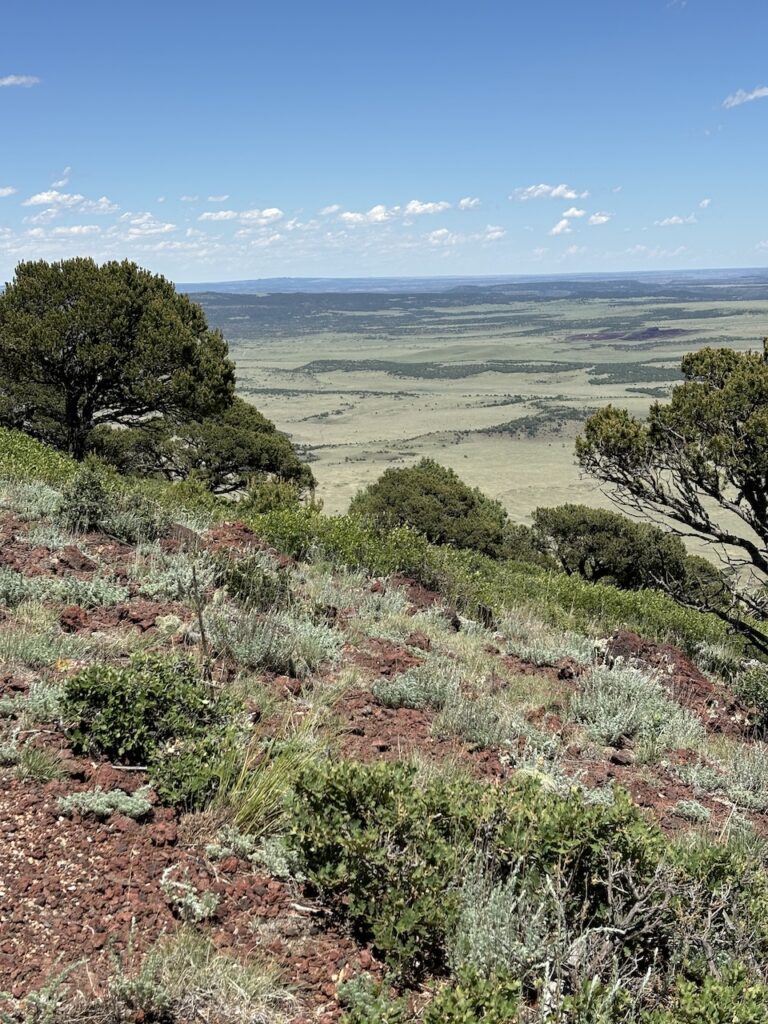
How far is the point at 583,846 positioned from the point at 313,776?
1050 mm

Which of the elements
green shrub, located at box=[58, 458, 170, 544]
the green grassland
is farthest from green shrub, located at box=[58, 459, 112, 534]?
the green grassland

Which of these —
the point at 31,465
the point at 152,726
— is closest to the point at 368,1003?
the point at 152,726

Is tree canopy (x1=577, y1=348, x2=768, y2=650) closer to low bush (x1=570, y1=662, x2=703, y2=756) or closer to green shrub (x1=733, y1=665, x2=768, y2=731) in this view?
green shrub (x1=733, y1=665, x2=768, y2=731)

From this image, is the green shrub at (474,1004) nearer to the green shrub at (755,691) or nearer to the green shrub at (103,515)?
the green shrub at (755,691)

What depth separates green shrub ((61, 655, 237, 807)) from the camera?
3213 millimetres

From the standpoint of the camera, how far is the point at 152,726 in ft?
11.5

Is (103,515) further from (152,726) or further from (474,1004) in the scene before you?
(474,1004)

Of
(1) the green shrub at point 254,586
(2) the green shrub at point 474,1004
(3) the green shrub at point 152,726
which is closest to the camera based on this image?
(2) the green shrub at point 474,1004

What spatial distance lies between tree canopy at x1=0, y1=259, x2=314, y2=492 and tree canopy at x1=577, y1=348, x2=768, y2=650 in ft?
33.6

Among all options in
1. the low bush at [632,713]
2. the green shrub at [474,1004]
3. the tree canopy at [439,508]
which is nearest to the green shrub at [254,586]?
the low bush at [632,713]

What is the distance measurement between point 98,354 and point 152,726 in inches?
611

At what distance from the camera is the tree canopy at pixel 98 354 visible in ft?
57.5

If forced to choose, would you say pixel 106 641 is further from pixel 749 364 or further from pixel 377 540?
pixel 749 364

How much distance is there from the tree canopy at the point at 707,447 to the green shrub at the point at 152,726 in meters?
8.47
